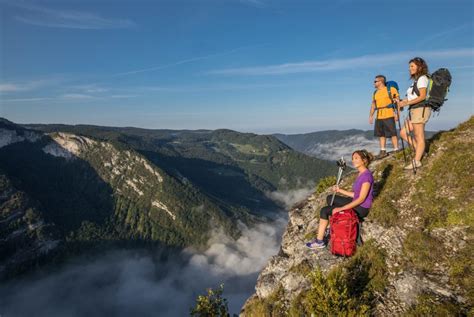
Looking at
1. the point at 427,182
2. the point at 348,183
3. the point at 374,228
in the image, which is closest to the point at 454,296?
the point at 374,228

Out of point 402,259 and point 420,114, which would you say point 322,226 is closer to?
point 402,259

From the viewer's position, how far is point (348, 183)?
23156 millimetres

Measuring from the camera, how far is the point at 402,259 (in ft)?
44.8

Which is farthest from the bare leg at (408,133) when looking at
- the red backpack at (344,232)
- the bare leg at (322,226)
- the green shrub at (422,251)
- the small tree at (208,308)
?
the small tree at (208,308)

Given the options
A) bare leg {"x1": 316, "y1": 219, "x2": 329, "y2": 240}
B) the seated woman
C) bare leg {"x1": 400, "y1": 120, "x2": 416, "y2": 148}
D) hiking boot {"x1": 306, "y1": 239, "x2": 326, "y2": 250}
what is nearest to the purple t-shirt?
the seated woman

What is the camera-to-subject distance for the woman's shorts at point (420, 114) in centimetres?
1653

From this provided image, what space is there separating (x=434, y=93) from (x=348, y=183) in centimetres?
910

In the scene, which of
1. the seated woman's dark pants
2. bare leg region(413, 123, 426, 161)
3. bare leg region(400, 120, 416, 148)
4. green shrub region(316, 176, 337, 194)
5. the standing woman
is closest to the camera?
the seated woman's dark pants

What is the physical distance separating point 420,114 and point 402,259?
7.88 m

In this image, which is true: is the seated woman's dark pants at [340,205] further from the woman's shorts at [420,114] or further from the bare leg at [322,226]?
the woman's shorts at [420,114]

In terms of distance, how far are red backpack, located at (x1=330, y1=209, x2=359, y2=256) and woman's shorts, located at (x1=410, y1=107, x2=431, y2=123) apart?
268 inches

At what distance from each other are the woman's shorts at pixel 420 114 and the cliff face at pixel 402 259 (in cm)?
280

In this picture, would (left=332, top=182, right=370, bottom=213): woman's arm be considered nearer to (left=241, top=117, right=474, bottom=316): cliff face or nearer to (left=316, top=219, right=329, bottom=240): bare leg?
(left=316, top=219, right=329, bottom=240): bare leg

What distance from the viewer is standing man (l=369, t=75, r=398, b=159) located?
2077 cm
